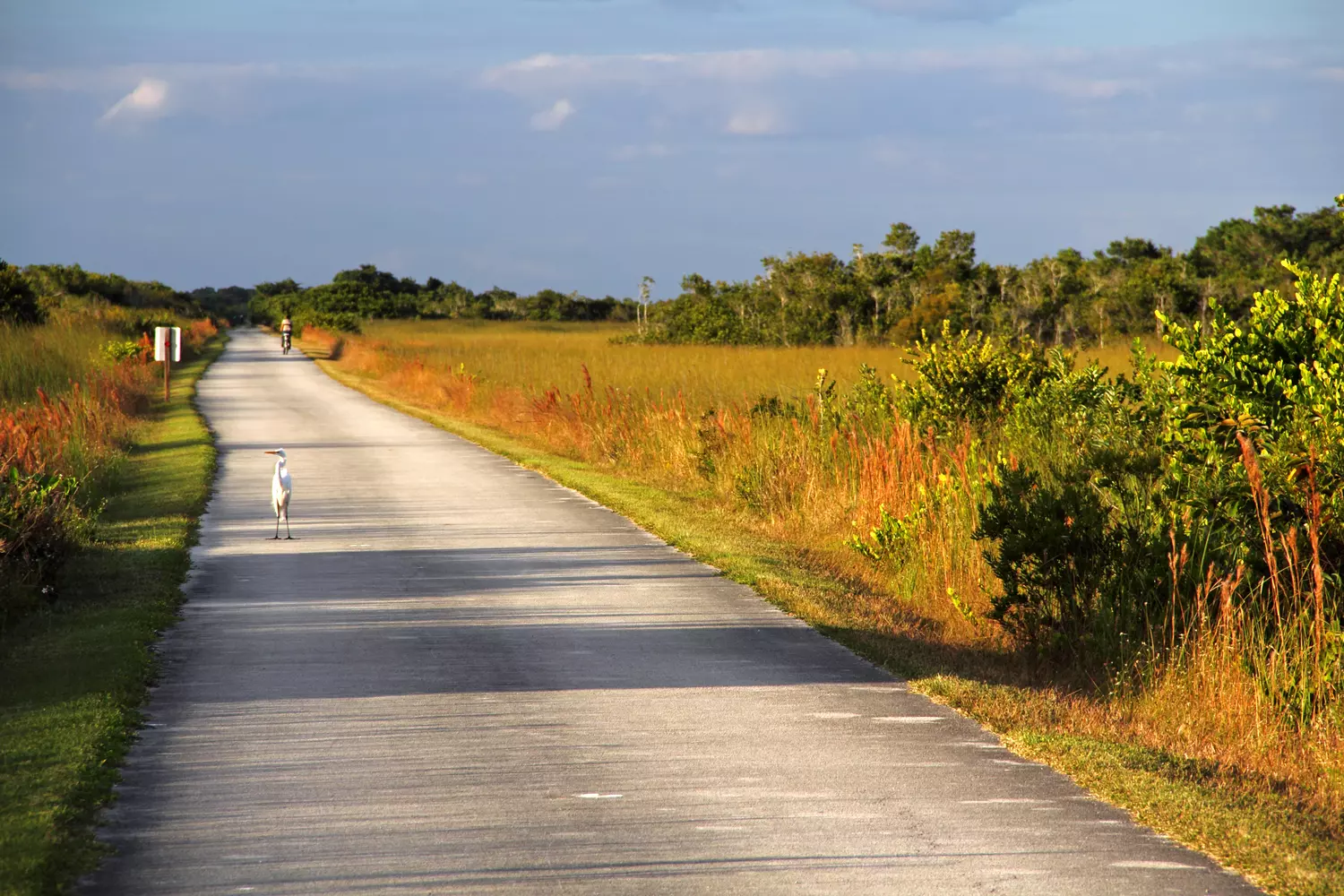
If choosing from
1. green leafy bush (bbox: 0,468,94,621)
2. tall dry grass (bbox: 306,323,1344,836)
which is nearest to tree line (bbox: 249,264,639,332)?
tall dry grass (bbox: 306,323,1344,836)

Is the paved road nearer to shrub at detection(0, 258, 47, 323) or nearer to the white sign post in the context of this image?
the white sign post

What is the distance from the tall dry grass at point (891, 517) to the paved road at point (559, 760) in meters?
1.00

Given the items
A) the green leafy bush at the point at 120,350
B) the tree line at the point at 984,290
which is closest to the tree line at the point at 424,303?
the tree line at the point at 984,290

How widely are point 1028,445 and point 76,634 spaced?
344 inches

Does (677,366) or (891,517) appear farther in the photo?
(677,366)

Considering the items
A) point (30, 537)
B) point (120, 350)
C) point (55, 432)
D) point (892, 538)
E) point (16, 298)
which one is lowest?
point (892, 538)

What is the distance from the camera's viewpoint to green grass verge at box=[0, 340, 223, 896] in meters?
5.11

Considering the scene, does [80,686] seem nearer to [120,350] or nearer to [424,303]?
[120,350]

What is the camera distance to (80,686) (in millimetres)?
7465

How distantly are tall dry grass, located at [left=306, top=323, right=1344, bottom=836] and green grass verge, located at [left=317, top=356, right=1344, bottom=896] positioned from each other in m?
0.13

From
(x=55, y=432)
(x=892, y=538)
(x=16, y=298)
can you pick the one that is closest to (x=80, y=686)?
(x=892, y=538)

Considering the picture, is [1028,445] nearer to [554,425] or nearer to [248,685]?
[248,685]

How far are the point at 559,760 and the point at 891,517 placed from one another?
609 cm

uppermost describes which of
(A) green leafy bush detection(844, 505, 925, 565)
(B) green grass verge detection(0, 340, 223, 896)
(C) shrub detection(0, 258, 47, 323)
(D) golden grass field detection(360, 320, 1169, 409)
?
(C) shrub detection(0, 258, 47, 323)
